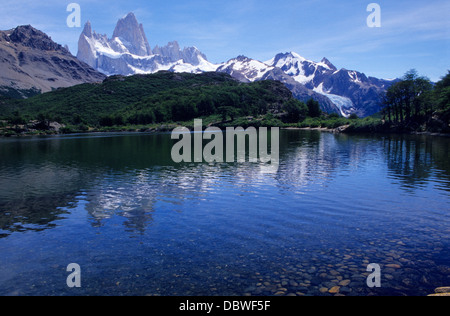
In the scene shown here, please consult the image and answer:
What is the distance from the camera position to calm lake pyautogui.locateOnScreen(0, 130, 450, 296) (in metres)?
14.8

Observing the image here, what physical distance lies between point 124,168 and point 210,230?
33.0 meters

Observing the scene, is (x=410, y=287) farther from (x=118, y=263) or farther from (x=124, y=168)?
(x=124, y=168)

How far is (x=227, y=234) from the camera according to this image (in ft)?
68.6

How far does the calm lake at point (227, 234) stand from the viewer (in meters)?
14.8

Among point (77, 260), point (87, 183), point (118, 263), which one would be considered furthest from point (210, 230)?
point (87, 183)

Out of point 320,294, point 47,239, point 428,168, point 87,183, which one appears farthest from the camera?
point 428,168

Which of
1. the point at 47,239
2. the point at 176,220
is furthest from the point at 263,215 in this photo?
the point at 47,239

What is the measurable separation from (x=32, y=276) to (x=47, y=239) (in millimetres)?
5470

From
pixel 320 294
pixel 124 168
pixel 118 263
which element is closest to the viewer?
pixel 320 294

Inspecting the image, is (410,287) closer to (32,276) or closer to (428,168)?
(32,276)

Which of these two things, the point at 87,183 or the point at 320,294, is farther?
the point at 87,183

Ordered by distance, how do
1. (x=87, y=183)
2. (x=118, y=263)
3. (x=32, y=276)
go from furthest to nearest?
(x=87, y=183)
(x=118, y=263)
(x=32, y=276)

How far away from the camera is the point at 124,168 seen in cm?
5084

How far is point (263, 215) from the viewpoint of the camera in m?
25.1
